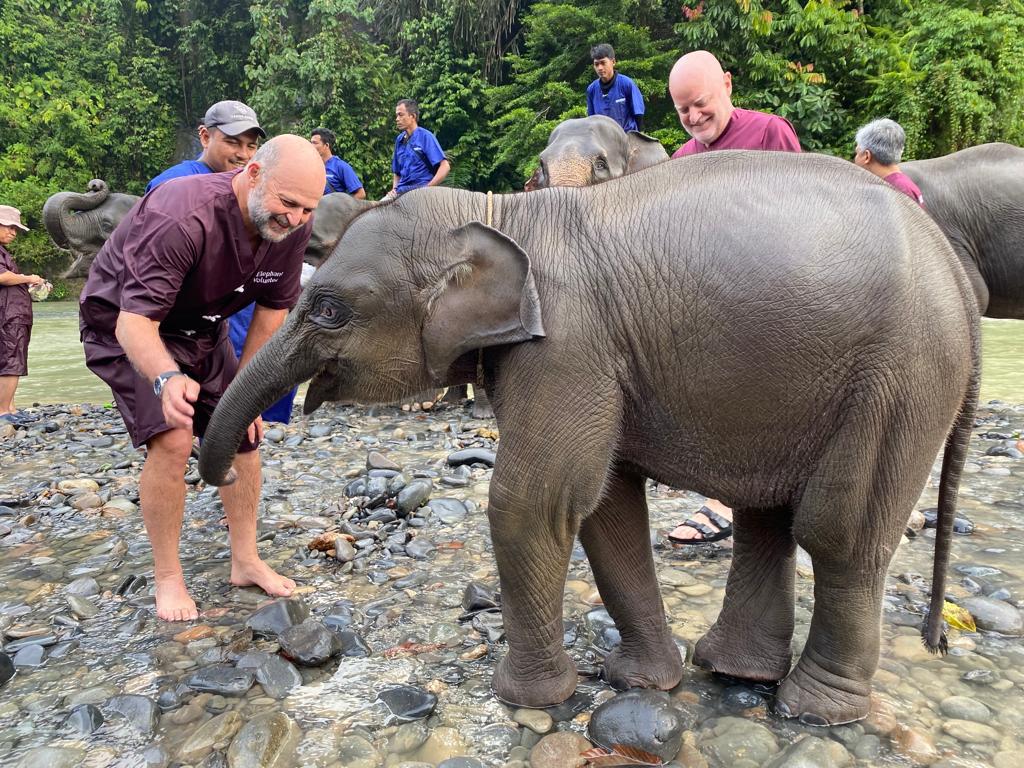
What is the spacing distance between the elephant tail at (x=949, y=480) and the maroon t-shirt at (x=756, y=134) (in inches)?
69.5

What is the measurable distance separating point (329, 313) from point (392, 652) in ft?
4.42

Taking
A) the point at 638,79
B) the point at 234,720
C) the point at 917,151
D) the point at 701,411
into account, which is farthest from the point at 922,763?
the point at 638,79

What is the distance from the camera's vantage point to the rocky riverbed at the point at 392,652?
2.52 meters

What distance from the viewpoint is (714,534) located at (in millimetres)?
4230

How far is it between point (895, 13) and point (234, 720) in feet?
70.7

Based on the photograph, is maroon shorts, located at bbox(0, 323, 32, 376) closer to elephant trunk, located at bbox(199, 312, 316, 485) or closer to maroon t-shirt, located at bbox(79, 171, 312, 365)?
maroon t-shirt, located at bbox(79, 171, 312, 365)

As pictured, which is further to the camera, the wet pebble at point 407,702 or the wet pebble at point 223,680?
the wet pebble at point 223,680

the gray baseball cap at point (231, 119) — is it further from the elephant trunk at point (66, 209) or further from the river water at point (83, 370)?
the river water at point (83, 370)

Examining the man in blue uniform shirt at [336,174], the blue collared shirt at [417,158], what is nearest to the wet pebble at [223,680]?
the man in blue uniform shirt at [336,174]

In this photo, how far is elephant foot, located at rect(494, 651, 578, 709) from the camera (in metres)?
2.71

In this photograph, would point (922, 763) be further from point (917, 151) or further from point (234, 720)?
point (917, 151)

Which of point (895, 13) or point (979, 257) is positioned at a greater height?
point (895, 13)

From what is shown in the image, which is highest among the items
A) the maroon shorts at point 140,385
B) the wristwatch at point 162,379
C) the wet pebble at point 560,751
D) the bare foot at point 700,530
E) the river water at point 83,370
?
the wristwatch at point 162,379

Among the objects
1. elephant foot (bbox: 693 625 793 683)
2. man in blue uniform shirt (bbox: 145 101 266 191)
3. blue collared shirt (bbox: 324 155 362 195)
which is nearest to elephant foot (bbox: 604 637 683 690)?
elephant foot (bbox: 693 625 793 683)
